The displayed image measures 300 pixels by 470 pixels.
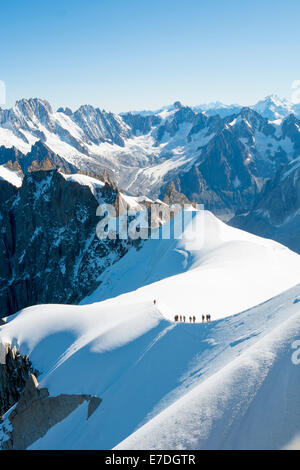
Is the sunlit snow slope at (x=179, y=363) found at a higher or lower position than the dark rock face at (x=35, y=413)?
higher

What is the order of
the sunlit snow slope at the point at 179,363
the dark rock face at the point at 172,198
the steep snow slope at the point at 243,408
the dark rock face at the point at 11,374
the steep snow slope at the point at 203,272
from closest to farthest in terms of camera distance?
1. the steep snow slope at the point at 243,408
2. the sunlit snow slope at the point at 179,363
3. the dark rock face at the point at 11,374
4. the steep snow slope at the point at 203,272
5. the dark rock face at the point at 172,198

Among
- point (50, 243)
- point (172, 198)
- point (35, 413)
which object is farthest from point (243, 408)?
point (172, 198)

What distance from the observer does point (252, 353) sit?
54.7 ft

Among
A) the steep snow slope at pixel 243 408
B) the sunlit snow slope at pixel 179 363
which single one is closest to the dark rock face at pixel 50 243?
the sunlit snow slope at pixel 179 363

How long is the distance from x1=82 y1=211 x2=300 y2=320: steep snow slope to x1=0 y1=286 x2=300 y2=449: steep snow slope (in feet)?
17.7

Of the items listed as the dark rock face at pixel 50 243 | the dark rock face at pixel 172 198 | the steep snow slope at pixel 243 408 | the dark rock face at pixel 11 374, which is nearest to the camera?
the steep snow slope at pixel 243 408

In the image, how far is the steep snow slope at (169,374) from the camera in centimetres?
1400

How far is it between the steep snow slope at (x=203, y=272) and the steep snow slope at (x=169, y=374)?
5.41 meters

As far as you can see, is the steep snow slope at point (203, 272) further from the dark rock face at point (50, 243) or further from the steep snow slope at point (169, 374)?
the dark rock face at point (50, 243)

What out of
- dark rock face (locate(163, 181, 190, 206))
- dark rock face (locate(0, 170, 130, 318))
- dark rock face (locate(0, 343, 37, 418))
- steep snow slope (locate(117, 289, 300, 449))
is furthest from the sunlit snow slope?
dark rock face (locate(163, 181, 190, 206))

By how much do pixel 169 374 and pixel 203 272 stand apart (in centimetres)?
2324

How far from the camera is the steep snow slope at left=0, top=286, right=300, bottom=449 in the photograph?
14.0 m

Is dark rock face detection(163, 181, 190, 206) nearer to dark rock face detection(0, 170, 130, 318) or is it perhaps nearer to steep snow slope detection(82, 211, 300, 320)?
dark rock face detection(0, 170, 130, 318)
